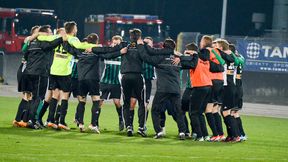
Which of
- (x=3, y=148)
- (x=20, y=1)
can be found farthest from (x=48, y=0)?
(x=3, y=148)

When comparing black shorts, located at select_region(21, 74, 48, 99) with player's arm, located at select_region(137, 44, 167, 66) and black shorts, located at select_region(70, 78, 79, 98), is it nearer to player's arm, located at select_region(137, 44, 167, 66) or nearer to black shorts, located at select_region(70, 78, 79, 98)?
black shorts, located at select_region(70, 78, 79, 98)

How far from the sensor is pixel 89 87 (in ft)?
75.2

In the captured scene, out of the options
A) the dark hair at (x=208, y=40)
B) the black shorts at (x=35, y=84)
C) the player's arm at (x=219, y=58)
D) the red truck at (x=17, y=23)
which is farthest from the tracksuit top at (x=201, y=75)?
the red truck at (x=17, y=23)

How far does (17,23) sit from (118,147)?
4578cm

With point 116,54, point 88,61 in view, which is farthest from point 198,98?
point 88,61

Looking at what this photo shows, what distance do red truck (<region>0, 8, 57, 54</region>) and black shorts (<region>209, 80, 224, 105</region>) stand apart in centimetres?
4158

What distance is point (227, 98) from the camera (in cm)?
2275

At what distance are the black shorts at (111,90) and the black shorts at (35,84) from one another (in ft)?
6.99

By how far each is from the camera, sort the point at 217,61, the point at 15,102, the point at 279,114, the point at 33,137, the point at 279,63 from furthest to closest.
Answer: the point at 279,63
the point at 279,114
the point at 15,102
the point at 217,61
the point at 33,137

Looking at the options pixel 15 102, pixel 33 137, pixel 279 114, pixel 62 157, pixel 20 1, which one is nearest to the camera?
pixel 62 157

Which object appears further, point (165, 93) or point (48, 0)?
point (48, 0)

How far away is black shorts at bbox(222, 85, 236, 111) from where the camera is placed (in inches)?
894

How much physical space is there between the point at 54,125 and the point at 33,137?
253 cm

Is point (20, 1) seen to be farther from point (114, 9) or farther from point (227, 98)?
point (227, 98)
